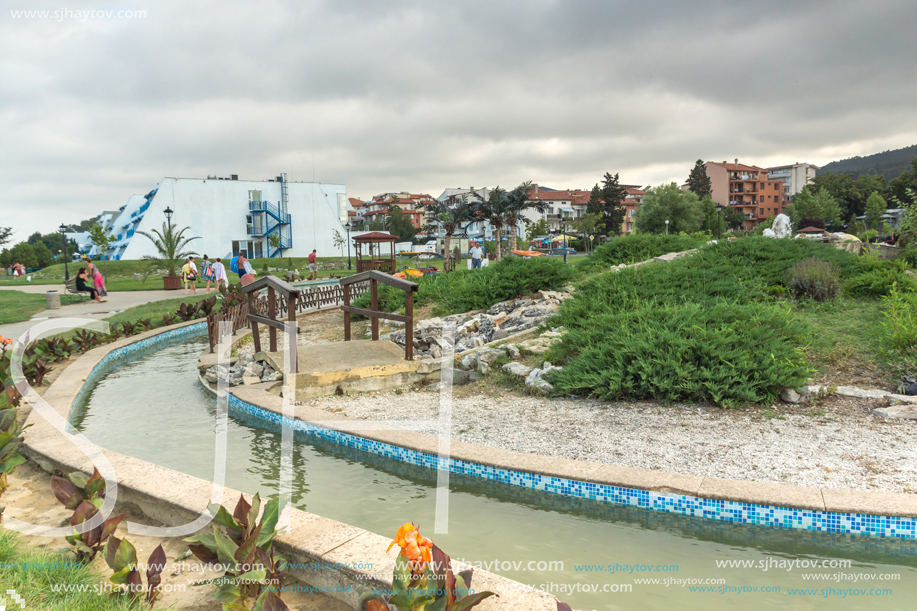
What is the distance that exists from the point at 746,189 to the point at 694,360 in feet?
342

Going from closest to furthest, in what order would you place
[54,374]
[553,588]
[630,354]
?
[553,588] < [630,354] < [54,374]

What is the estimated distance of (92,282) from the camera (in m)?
18.2

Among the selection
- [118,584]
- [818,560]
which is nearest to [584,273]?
[818,560]

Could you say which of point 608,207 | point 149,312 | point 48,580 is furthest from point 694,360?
point 608,207

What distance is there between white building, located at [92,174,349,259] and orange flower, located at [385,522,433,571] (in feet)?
158

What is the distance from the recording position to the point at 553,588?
2768 mm

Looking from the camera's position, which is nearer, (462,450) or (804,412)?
(462,450)

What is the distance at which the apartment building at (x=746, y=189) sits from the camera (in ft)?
312

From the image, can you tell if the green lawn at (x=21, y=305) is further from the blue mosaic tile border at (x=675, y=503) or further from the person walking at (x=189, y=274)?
the blue mosaic tile border at (x=675, y=503)

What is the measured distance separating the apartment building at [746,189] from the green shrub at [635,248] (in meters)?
89.9

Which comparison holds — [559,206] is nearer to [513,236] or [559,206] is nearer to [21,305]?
[513,236]

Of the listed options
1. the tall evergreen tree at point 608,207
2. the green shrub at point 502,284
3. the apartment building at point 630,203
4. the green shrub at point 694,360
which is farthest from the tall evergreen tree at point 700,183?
the green shrub at point 694,360

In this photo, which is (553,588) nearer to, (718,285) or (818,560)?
(818,560)

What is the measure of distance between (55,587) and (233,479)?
1949 millimetres
